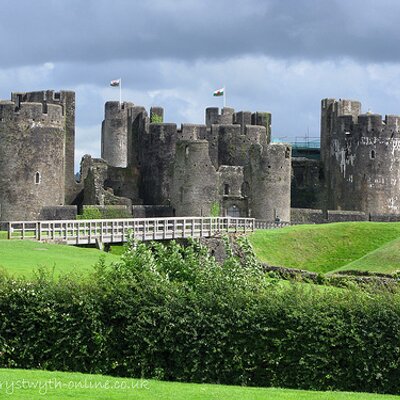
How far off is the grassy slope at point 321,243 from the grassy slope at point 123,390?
3793 cm

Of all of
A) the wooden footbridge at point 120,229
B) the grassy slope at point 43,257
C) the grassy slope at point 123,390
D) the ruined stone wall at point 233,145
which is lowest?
the grassy slope at point 123,390

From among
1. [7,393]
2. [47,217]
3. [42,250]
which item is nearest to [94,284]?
[7,393]

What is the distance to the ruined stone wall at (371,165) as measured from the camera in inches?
3856

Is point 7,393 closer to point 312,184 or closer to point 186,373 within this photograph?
point 186,373

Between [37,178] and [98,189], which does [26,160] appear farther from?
[98,189]

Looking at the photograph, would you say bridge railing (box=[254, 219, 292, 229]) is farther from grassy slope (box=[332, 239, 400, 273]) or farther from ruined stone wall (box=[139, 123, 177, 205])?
grassy slope (box=[332, 239, 400, 273])

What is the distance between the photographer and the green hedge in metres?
31.2

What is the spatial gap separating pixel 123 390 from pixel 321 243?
4576 cm

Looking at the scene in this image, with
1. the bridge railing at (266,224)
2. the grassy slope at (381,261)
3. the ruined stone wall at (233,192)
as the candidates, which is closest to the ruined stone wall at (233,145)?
the ruined stone wall at (233,192)

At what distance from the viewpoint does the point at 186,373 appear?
3169 centimetres

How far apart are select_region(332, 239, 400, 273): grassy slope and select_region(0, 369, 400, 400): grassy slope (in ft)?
99.7

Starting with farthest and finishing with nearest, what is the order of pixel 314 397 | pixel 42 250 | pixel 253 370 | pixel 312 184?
pixel 312 184 < pixel 42 250 < pixel 253 370 < pixel 314 397

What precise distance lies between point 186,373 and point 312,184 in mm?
73070

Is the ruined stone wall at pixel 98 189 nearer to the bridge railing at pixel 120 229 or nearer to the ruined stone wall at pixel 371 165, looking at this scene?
the bridge railing at pixel 120 229
